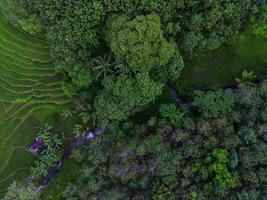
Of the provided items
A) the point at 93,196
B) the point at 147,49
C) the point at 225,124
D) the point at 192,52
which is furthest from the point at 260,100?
the point at 93,196

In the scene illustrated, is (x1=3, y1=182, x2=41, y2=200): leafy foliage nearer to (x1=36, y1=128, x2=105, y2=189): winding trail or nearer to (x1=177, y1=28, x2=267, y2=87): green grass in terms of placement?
(x1=36, y1=128, x2=105, y2=189): winding trail

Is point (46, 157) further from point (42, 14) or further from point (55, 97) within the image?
point (42, 14)

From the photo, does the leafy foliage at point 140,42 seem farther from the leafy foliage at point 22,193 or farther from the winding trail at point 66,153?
the leafy foliage at point 22,193

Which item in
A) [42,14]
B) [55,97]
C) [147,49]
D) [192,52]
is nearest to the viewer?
[147,49]

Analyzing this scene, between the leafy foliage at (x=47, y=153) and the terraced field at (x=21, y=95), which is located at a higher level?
the terraced field at (x=21, y=95)

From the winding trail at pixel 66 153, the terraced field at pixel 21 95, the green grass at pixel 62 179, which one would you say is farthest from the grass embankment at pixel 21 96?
the green grass at pixel 62 179

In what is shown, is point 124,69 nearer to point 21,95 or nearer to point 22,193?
point 21,95
